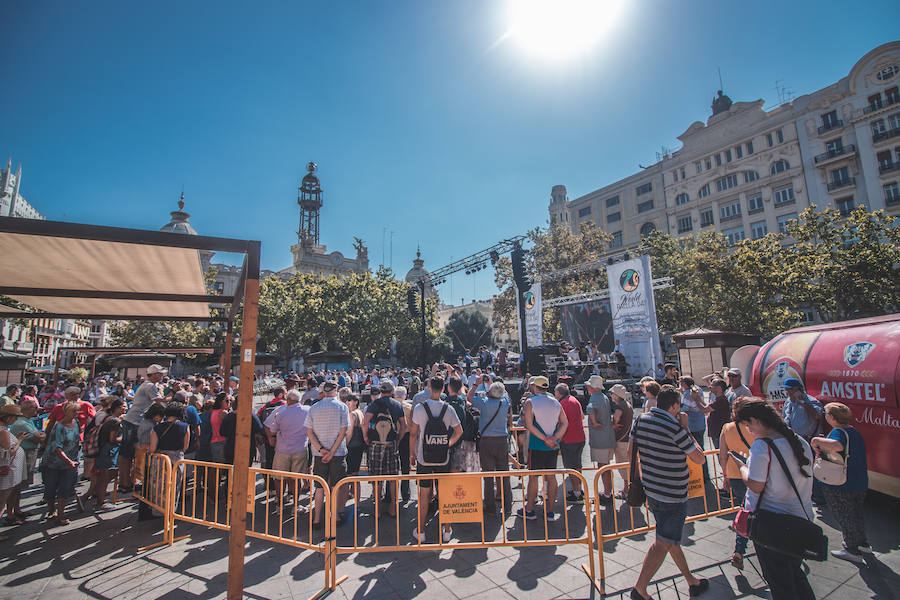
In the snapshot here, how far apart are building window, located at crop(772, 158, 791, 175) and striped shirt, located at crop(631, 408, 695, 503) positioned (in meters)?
45.1

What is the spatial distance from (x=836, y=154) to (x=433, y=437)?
146 feet

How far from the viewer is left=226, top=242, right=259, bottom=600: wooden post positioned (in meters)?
3.42

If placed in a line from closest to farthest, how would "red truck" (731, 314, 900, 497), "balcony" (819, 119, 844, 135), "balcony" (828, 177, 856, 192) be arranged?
"red truck" (731, 314, 900, 497) → "balcony" (828, 177, 856, 192) → "balcony" (819, 119, 844, 135)

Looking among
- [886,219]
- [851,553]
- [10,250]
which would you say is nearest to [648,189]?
[886,219]

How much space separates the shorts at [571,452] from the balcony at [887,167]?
4149cm

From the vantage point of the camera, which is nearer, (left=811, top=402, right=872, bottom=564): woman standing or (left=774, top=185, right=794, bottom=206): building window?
(left=811, top=402, right=872, bottom=564): woman standing

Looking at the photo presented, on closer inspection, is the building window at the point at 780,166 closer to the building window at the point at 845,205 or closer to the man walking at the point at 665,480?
the building window at the point at 845,205

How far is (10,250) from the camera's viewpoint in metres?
4.52

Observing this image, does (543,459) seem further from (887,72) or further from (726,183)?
(887,72)

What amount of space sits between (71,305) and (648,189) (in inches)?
2059

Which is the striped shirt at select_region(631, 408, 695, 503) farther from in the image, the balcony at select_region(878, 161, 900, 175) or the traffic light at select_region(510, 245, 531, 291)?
the balcony at select_region(878, 161, 900, 175)

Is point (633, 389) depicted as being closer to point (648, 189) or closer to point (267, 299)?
point (267, 299)

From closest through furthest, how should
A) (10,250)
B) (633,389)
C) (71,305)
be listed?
(10,250)
(71,305)
(633,389)

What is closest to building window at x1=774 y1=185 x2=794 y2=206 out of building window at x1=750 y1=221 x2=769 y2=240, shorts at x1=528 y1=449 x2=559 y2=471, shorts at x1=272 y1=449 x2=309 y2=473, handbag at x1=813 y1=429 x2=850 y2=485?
building window at x1=750 y1=221 x2=769 y2=240
